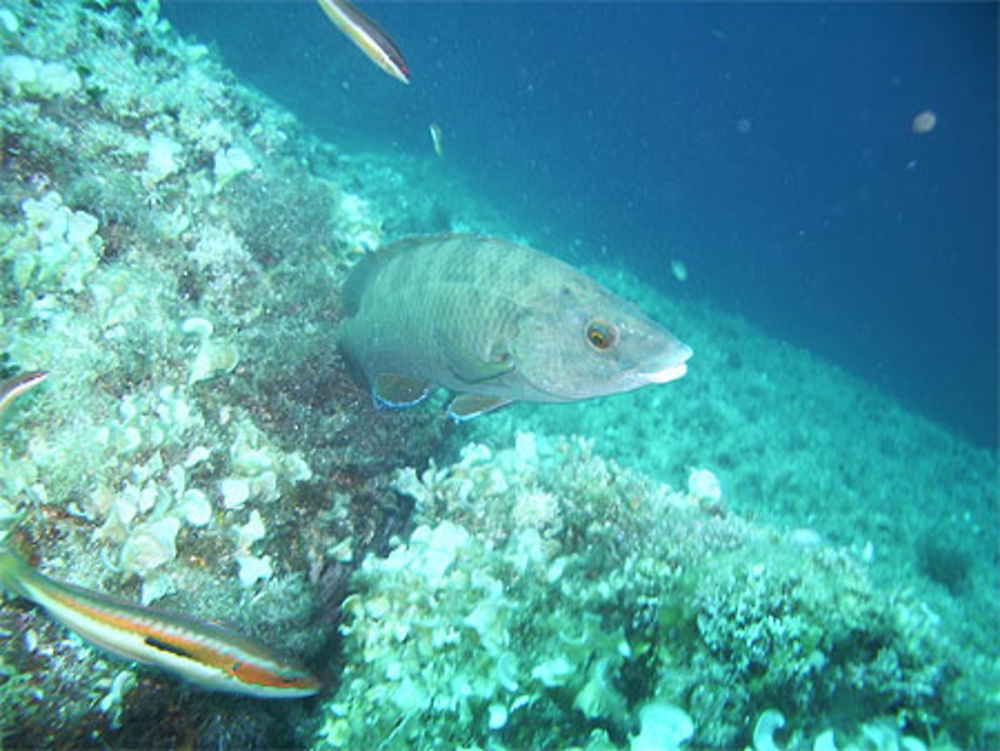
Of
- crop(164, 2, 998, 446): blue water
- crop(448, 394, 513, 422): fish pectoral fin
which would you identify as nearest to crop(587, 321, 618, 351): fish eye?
crop(448, 394, 513, 422): fish pectoral fin

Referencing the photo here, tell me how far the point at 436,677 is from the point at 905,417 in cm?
2161

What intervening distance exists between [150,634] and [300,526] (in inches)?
50.1

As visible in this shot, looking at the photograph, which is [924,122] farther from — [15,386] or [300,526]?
[15,386]

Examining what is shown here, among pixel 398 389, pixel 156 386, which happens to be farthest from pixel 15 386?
pixel 398 389

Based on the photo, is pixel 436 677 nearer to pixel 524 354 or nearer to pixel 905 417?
pixel 524 354

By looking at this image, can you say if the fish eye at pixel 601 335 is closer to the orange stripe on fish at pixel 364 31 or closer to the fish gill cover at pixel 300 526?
the fish gill cover at pixel 300 526

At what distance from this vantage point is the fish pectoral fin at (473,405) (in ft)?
9.89

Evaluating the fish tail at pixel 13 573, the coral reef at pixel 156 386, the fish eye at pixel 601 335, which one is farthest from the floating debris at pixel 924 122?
the fish tail at pixel 13 573

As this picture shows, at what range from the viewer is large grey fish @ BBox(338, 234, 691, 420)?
284cm

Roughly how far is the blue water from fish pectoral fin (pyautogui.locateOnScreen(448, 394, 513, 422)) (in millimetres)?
24206

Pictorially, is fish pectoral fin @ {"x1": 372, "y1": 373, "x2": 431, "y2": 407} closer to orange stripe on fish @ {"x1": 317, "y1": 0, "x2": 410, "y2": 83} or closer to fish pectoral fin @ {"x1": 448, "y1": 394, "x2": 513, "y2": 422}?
fish pectoral fin @ {"x1": 448, "y1": 394, "x2": 513, "y2": 422}

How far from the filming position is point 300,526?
2869mm

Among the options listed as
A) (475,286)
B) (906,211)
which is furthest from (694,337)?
(906,211)

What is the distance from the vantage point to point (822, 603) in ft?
6.26
